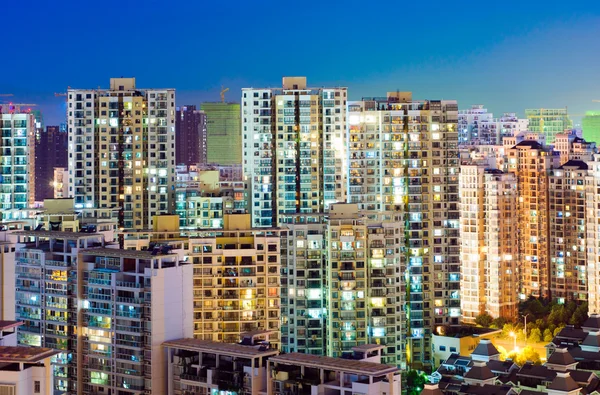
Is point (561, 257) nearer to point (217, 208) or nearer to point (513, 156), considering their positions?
point (513, 156)

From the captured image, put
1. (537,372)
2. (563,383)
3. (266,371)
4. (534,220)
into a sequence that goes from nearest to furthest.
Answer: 1. (266,371)
2. (563,383)
3. (537,372)
4. (534,220)

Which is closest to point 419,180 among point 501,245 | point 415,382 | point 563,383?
point 501,245

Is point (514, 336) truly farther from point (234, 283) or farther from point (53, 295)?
point (53, 295)

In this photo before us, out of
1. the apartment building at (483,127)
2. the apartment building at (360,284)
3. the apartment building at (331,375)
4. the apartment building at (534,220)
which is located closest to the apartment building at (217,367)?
the apartment building at (331,375)

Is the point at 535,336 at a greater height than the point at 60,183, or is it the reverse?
the point at 60,183

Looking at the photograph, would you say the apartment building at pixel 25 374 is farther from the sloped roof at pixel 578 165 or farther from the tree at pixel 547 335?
the sloped roof at pixel 578 165

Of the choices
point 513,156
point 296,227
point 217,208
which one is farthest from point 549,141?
point 296,227

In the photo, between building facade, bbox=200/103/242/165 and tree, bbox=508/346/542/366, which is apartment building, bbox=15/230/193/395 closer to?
tree, bbox=508/346/542/366
